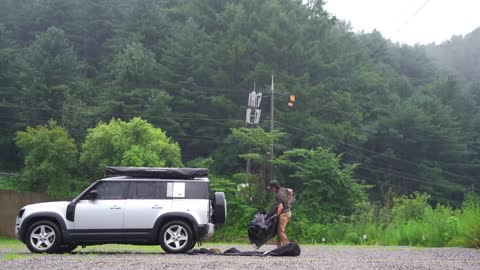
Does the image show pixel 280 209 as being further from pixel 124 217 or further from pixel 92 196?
pixel 92 196

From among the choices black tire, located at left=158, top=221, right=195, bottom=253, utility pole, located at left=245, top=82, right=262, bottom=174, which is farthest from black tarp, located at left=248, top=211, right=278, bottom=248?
utility pole, located at left=245, top=82, right=262, bottom=174

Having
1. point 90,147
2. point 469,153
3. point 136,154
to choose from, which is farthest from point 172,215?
point 469,153

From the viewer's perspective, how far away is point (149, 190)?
47.9 feet

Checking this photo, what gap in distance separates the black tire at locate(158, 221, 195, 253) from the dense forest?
33.4m

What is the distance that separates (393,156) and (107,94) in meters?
27.3

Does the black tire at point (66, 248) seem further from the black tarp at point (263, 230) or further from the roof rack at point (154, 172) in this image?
the black tarp at point (263, 230)

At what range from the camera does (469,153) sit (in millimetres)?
65062

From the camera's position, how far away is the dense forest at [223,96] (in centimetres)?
5622

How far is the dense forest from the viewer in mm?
56219

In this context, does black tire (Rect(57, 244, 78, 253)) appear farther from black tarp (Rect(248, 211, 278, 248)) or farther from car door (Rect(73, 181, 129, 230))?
black tarp (Rect(248, 211, 278, 248))

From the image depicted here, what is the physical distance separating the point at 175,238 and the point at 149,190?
1211 millimetres

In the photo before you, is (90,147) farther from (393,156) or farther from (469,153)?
(469,153)

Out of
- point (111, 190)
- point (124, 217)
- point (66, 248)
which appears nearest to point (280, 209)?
point (124, 217)

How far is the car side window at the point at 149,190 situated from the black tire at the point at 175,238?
27.5 inches
